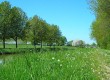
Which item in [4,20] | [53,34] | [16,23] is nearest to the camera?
[4,20]

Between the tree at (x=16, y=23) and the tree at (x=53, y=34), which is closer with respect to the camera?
the tree at (x=16, y=23)

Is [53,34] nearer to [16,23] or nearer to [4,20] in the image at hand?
[16,23]

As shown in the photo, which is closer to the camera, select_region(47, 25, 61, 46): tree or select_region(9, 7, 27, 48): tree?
select_region(9, 7, 27, 48): tree

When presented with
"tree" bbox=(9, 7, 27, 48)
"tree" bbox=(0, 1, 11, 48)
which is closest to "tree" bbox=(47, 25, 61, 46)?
"tree" bbox=(9, 7, 27, 48)

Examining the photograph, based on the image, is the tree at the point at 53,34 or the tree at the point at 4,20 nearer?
the tree at the point at 4,20

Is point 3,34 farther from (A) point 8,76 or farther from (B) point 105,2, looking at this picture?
(A) point 8,76

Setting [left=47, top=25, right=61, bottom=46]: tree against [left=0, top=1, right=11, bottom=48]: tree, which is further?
[left=47, top=25, right=61, bottom=46]: tree

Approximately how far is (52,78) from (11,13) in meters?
65.8

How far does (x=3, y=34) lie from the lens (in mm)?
70938

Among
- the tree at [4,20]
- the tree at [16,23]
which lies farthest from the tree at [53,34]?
the tree at [4,20]

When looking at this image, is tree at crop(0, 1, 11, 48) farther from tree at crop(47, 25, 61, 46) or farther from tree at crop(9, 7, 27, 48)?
tree at crop(47, 25, 61, 46)

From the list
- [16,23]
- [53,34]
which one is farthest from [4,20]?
[53,34]

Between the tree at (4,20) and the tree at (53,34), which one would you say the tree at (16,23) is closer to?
the tree at (4,20)

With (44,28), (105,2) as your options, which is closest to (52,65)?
(105,2)
